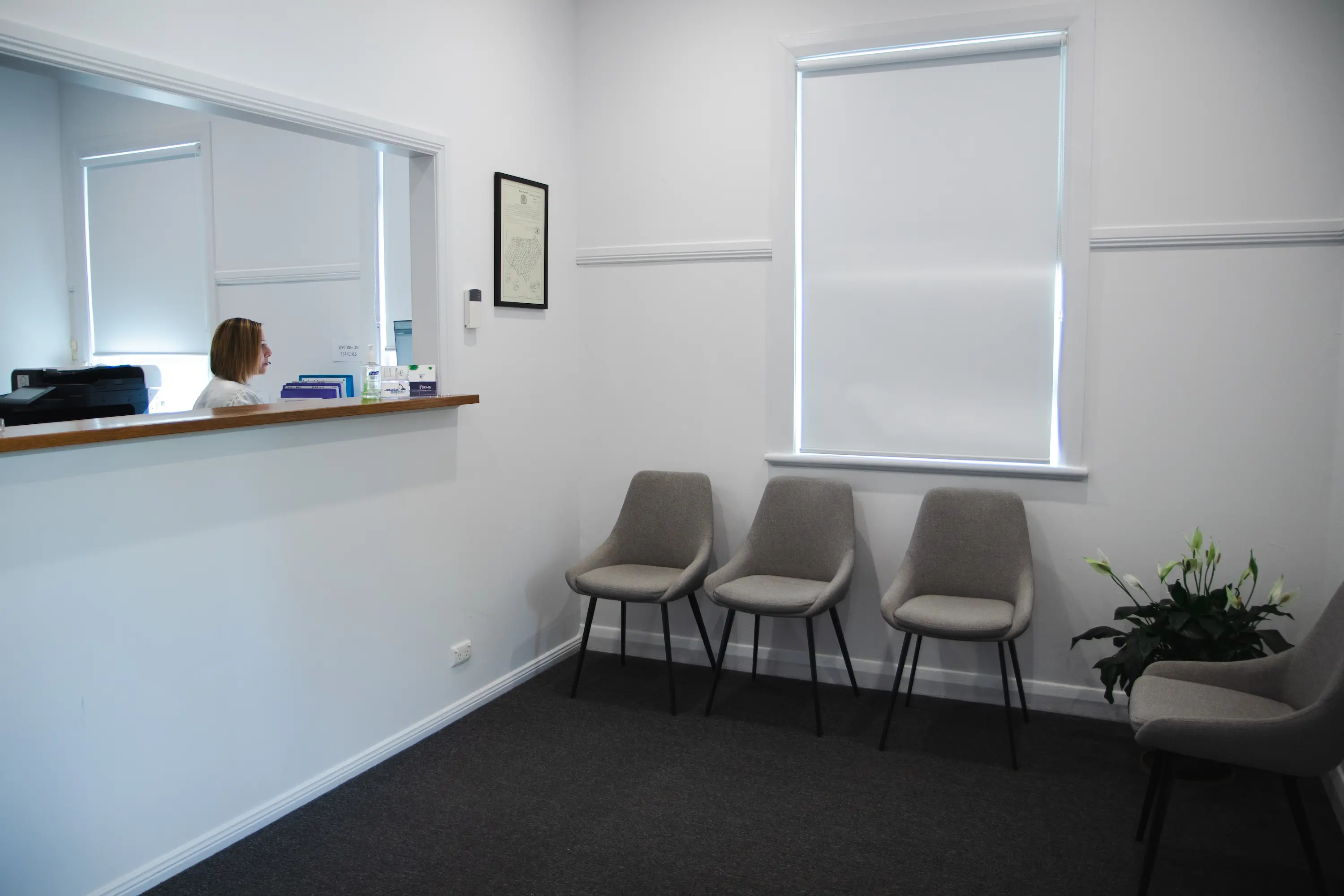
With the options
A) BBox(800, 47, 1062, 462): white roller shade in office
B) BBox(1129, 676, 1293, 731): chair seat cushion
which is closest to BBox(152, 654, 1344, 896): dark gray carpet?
BBox(1129, 676, 1293, 731): chair seat cushion

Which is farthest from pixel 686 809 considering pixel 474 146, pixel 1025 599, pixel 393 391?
pixel 474 146

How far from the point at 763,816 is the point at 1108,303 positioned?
2.40 meters

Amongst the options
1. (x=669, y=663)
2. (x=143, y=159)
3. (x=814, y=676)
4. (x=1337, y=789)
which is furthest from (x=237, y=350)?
(x=1337, y=789)

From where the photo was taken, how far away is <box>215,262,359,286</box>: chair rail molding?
5242 mm

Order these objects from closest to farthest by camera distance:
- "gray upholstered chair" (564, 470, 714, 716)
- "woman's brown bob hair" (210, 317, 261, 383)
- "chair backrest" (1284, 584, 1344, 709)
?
1. "chair backrest" (1284, 584, 1344, 709)
2. "woman's brown bob hair" (210, 317, 261, 383)
3. "gray upholstered chair" (564, 470, 714, 716)

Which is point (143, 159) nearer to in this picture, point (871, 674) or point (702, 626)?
point (702, 626)

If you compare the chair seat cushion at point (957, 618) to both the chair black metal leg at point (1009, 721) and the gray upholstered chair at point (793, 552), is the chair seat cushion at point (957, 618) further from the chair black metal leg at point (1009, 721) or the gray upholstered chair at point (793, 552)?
the gray upholstered chair at point (793, 552)

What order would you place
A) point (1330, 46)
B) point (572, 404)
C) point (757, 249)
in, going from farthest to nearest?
point (572, 404) → point (757, 249) → point (1330, 46)

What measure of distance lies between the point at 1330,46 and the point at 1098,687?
2.56m

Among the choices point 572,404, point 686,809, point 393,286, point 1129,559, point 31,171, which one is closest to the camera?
point 686,809

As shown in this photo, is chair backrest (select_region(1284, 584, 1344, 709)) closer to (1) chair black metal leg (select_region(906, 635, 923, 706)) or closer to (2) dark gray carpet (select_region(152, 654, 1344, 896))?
(2) dark gray carpet (select_region(152, 654, 1344, 896))

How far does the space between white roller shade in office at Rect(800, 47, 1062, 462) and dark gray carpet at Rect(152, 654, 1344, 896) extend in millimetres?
1259

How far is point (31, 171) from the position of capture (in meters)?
6.11

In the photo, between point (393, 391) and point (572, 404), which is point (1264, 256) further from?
point (393, 391)
